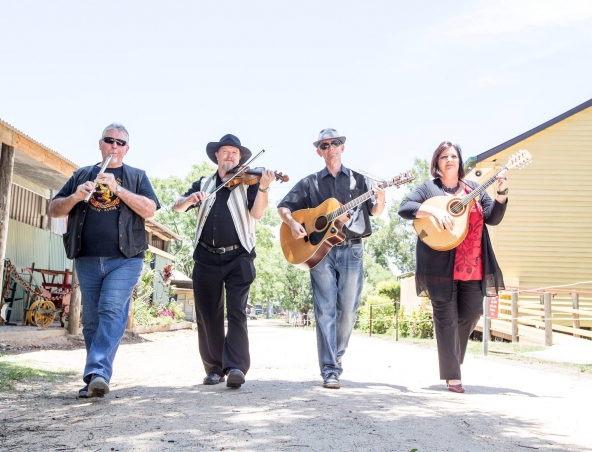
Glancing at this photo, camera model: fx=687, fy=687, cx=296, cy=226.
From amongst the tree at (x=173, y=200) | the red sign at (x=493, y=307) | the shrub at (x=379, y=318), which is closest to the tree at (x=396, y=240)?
the tree at (x=173, y=200)

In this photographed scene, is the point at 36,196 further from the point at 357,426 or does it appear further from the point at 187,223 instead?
the point at 187,223

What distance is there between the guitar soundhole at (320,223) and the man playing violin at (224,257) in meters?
0.59

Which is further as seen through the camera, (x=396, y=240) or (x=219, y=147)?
(x=396, y=240)

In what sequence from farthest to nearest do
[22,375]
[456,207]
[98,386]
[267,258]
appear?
[267,258] < [22,375] < [456,207] < [98,386]

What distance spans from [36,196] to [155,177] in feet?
122

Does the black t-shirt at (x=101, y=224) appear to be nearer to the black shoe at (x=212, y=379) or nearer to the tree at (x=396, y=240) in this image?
the black shoe at (x=212, y=379)

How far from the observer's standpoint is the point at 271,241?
177 ft

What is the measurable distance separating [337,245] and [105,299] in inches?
77.0

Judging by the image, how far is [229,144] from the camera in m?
5.75

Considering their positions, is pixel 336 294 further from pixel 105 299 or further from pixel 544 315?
pixel 544 315

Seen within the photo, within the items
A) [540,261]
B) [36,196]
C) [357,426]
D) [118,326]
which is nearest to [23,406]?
[118,326]

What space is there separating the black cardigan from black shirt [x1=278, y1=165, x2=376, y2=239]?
383mm

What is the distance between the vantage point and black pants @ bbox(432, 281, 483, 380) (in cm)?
570

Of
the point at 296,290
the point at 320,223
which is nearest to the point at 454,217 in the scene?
the point at 320,223
